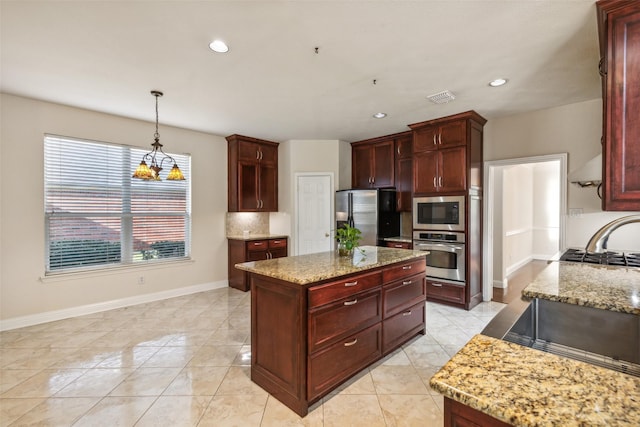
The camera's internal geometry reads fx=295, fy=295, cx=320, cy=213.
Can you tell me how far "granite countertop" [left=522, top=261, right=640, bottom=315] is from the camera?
1.23m

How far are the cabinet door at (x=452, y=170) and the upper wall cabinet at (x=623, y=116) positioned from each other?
2.52m

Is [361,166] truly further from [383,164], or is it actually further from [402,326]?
[402,326]

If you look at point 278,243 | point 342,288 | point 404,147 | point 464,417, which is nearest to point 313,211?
point 278,243

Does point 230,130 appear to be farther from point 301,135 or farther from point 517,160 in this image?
point 517,160

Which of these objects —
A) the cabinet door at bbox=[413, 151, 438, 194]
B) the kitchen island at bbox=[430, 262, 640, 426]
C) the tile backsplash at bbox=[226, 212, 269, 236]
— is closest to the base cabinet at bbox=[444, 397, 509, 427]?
the kitchen island at bbox=[430, 262, 640, 426]

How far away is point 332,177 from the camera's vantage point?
5.39 metres

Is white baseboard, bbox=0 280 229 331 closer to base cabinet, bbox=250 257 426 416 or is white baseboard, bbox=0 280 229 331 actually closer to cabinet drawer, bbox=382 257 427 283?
base cabinet, bbox=250 257 426 416

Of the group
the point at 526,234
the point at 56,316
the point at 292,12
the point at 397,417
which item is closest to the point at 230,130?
the point at 292,12

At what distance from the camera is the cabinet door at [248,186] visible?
525cm

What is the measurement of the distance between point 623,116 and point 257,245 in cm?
456

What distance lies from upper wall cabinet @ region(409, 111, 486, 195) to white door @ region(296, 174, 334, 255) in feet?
5.34

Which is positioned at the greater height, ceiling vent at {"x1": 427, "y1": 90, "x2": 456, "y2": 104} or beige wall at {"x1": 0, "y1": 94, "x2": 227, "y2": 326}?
Result: ceiling vent at {"x1": 427, "y1": 90, "x2": 456, "y2": 104}

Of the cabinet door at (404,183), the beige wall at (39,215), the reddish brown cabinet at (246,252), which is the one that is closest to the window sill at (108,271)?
the beige wall at (39,215)

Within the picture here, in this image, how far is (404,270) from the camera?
2.82m
